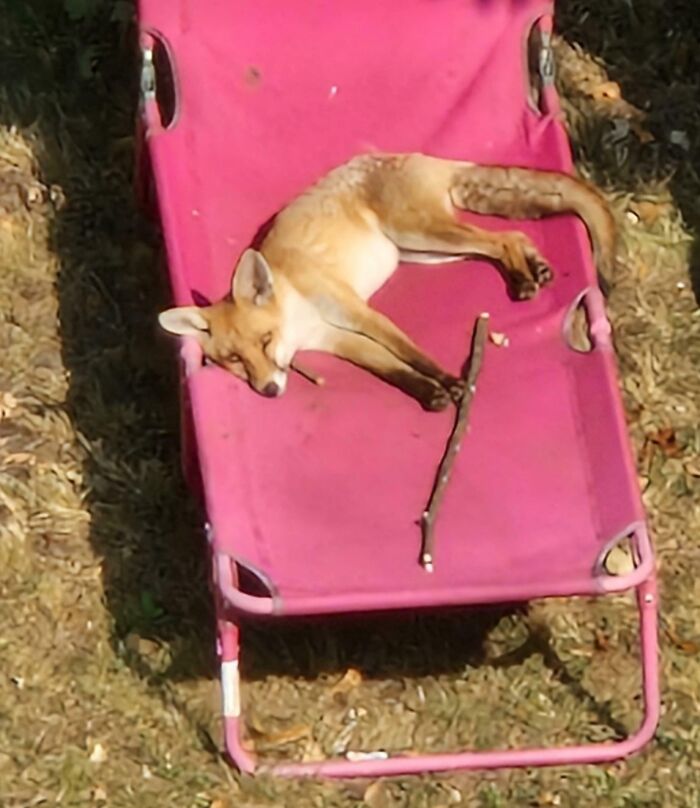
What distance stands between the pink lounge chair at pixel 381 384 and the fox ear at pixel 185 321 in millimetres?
62

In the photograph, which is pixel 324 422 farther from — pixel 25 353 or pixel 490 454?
pixel 25 353

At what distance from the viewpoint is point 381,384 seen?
436 cm

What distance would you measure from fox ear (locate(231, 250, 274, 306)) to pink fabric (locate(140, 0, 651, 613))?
5.1 inches

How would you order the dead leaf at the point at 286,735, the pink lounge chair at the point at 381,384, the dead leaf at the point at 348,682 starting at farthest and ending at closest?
the dead leaf at the point at 348,682, the dead leaf at the point at 286,735, the pink lounge chair at the point at 381,384

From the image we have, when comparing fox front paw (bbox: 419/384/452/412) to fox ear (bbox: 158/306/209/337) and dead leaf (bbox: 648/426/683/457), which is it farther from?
dead leaf (bbox: 648/426/683/457)

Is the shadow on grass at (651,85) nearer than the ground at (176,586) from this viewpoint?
No

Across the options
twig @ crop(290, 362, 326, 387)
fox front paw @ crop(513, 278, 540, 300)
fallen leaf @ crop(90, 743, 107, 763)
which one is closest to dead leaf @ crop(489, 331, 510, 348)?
fox front paw @ crop(513, 278, 540, 300)

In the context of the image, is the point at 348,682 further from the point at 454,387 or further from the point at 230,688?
the point at 454,387

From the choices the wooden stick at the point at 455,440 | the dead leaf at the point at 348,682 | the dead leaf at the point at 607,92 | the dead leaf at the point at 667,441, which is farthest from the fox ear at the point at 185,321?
the dead leaf at the point at 607,92

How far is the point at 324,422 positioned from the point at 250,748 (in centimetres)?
73

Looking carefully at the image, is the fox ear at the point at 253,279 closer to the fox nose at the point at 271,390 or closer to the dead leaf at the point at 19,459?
the fox nose at the point at 271,390

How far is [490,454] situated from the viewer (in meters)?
4.16

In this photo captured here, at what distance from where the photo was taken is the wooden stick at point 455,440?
13.0ft

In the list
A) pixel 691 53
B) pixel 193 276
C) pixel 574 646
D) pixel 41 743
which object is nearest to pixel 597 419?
pixel 574 646
